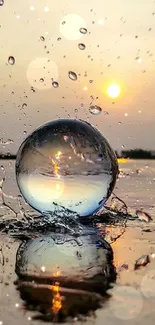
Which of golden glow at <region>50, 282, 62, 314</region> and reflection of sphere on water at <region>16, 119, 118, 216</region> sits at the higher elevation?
golden glow at <region>50, 282, 62, 314</region>

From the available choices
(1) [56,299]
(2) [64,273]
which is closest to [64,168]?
(2) [64,273]

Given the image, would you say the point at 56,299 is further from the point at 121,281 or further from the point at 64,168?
the point at 64,168

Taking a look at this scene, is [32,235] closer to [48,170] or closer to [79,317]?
[48,170]

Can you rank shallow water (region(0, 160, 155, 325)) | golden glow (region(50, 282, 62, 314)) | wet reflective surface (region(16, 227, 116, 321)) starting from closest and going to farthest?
shallow water (region(0, 160, 155, 325))
golden glow (region(50, 282, 62, 314))
wet reflective surface (region(16, 227, 116, 321))

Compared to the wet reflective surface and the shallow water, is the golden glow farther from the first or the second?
the shallow water

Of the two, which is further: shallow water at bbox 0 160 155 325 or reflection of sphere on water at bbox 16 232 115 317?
reflection of sphere on water at bbox 16 232 115 317

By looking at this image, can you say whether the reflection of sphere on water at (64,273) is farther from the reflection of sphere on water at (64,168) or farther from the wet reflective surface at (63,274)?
the reflection of sphere on water at (64,168)

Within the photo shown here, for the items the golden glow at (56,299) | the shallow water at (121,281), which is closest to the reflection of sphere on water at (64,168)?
the shallow water at (121,281)

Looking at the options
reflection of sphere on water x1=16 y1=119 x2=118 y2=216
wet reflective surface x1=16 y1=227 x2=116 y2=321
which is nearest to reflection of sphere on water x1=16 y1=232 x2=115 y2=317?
wet reflective surface x1=16 y1=227 x2=116 y2=321
